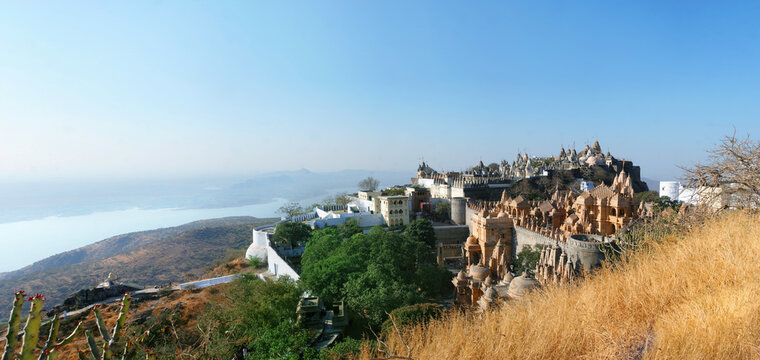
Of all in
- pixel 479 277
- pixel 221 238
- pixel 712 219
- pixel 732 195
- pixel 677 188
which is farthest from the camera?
pixel 221 238

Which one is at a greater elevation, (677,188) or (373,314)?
(677,188)

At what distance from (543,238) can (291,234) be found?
1977cm

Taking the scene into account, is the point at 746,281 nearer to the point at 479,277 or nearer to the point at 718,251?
the point at 718,251

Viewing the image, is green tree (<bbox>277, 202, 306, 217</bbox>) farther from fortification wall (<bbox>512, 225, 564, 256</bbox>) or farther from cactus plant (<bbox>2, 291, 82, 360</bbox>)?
cactus plant (<bbox>2, 291, 82, 360</bbox>)

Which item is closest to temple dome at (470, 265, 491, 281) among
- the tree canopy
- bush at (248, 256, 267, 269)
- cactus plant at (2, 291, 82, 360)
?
the tree canopy

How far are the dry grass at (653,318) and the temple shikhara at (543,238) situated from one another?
22.7 feet

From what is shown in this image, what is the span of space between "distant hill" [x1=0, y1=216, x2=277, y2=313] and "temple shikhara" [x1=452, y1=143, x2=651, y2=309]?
28455mm

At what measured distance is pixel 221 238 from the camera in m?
57.5

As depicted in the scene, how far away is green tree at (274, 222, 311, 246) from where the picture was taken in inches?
1204

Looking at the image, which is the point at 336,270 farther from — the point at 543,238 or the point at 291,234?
the point at 291,234

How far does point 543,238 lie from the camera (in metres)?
19.9

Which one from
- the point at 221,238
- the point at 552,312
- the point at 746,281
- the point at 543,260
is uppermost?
the point at 746,281

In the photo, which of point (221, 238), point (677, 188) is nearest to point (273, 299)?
point (677, 188)

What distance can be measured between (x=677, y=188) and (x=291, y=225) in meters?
37.8
